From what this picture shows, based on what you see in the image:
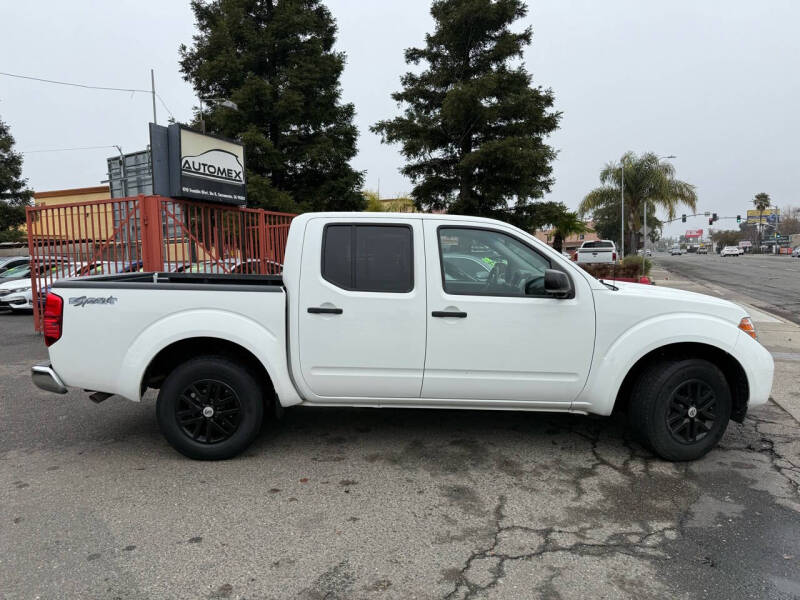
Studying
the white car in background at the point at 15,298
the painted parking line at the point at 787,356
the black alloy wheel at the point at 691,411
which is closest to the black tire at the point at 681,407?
the black alloy wheel at the point at 691,411

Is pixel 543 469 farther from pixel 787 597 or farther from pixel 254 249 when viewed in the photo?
pixel 254 249

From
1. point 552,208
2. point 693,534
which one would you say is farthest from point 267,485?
point 552,208

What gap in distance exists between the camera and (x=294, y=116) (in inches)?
825

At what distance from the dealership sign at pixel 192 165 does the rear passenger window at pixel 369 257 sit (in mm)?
6302

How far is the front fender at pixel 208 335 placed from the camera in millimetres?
3824

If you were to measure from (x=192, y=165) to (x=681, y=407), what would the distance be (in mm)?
8477

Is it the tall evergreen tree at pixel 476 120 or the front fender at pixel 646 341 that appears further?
the tall evergreen tree at pixel 476 120

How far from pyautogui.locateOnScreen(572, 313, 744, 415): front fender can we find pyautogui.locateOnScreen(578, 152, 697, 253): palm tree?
119ft

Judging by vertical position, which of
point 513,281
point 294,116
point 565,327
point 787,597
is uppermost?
point 294,116

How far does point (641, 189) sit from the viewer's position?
37531 millimetres

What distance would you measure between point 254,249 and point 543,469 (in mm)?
9232

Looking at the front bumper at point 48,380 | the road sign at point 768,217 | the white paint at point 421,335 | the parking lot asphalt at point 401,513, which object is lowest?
the parking lot asphalt at point 401,513

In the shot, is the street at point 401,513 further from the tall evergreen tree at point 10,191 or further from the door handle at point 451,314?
the tall evergreen tree at point 10,191

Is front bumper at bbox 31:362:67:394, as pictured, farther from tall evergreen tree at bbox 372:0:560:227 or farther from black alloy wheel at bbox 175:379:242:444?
tall evergreen tree at bbox 372:0:560:227
